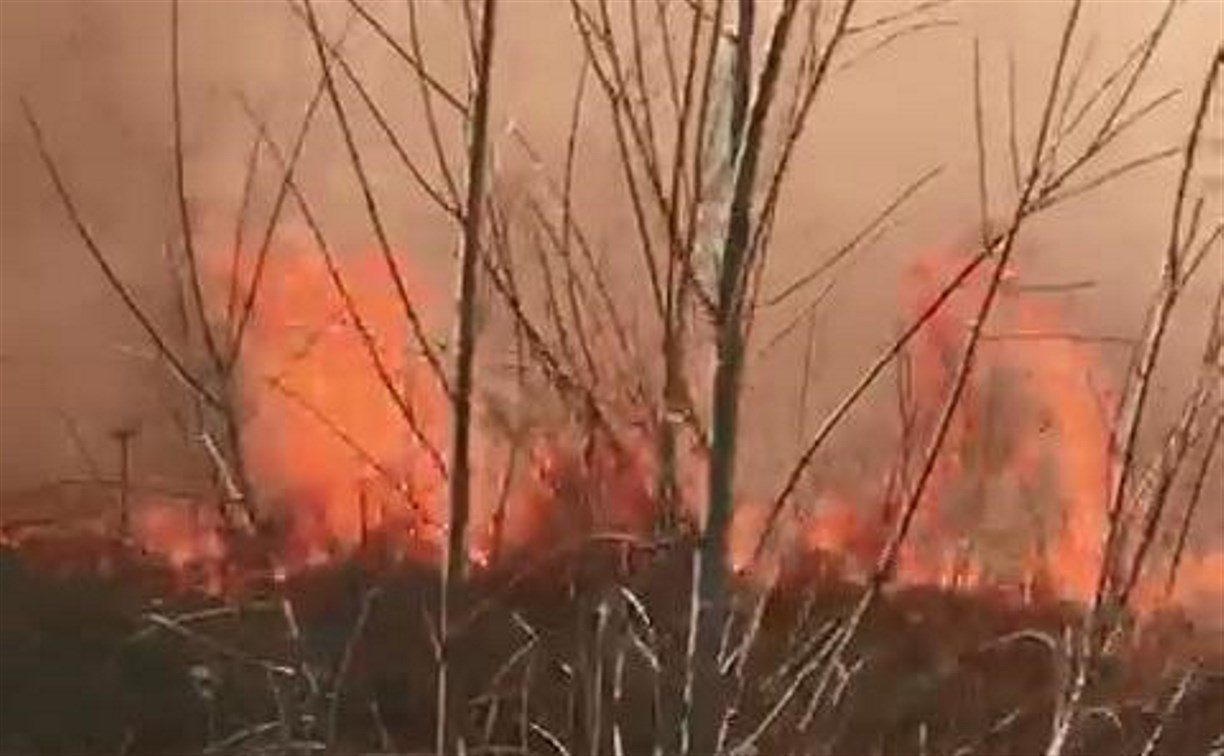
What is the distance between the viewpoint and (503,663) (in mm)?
2359

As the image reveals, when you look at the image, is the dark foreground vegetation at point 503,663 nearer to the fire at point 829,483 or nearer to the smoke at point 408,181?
the fire at point 829,483

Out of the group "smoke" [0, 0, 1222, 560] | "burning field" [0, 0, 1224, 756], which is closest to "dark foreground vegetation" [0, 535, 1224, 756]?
"burning field" [0, 0, 1224, 756]

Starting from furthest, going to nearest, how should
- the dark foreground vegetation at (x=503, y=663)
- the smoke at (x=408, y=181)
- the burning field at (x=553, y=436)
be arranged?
1. the smoke at (x=408, y=181)
2. the burning field at (x=553, y=436)
3. the dark foreground vegetation at (x=503, y=663)

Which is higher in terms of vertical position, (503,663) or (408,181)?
(408,181)

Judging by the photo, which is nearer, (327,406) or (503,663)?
(503,663)

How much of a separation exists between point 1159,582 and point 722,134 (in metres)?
1.21

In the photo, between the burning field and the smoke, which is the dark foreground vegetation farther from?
the smoke

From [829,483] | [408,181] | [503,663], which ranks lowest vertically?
[503,663]

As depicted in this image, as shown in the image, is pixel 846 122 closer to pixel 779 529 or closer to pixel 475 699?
pixel 779 529

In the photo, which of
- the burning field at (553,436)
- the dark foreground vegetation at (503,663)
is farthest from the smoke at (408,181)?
the dark foreground vegetation at (503,663)

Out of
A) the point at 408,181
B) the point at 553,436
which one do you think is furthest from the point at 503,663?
the point at 408,181

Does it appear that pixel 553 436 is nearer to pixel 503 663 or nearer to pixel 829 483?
pixel 503 663

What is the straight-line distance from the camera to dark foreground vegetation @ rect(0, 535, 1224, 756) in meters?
2.27

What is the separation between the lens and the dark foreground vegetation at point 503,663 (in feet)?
7.45
